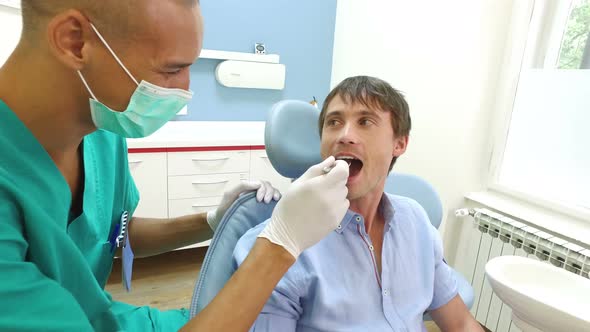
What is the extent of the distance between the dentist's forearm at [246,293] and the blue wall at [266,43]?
2.29 metres

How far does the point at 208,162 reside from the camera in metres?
2.46

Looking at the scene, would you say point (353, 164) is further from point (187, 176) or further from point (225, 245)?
point (187, 176)

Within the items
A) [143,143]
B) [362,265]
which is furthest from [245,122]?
[362,265]

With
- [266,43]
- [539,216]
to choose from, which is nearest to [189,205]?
[266,43]

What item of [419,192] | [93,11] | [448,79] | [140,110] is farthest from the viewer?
[448,79]

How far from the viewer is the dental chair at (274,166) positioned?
0.94 meters

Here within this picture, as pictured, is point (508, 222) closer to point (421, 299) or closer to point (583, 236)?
point (583, 236)

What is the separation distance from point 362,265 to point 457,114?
151 centimetres

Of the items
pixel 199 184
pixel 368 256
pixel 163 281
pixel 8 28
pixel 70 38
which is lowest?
pixel 163 281

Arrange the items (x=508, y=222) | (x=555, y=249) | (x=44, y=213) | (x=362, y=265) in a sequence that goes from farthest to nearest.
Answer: (x=508, y=222) → (x=555, y=249) → (x=362, y=265) → (x=44, y=213)

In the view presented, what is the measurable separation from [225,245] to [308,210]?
0.87ft

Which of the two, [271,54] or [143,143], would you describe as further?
[271,54]

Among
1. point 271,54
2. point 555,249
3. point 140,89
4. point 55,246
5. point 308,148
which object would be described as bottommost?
point 555,249

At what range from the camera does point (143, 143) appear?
2227mm
